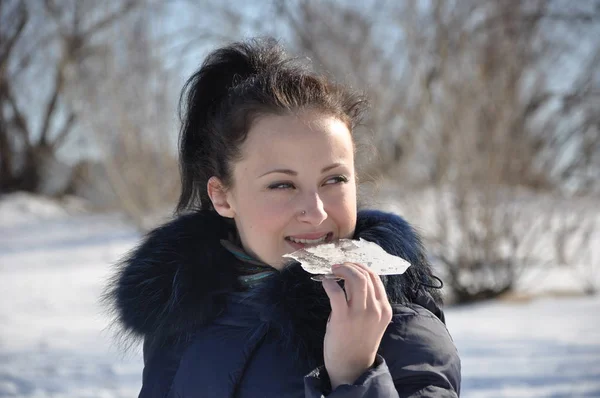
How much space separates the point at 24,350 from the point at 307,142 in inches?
215

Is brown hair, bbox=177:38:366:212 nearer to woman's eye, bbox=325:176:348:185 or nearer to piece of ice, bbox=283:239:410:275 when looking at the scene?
woman's eye, bbox=325:176:348:185

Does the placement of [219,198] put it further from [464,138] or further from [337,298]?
[464,138]

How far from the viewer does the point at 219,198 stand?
1.97 metres

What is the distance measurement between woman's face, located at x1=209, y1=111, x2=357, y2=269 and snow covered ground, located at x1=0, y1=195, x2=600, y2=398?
0.65m

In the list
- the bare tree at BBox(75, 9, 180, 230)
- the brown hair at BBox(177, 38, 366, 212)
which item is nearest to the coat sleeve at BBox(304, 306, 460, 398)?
the brown hair at BBox(177, 38, 366, 212)

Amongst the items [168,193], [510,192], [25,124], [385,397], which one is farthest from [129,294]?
[25,124]

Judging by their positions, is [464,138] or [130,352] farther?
[464,138]

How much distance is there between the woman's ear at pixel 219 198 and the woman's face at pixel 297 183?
0.54 feet

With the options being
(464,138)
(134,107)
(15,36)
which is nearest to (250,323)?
(464,138)

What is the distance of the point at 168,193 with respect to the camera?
1109cm

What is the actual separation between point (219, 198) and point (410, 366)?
30.4 inches

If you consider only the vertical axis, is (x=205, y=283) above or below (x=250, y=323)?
above

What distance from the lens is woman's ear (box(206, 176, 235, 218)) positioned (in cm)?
194

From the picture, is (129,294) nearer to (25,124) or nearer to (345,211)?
(345,211)
